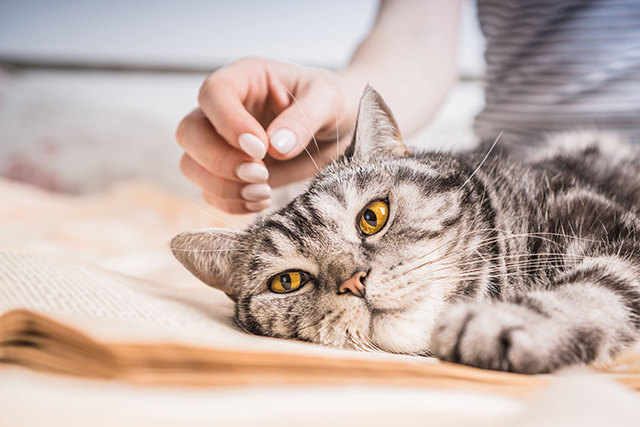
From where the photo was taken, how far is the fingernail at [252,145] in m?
0.68

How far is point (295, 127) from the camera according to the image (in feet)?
2.30

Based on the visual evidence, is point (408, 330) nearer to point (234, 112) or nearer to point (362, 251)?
point (362, 251)

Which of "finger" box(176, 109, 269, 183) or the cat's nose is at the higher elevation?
"finger" box(176, 109, 269, 183)

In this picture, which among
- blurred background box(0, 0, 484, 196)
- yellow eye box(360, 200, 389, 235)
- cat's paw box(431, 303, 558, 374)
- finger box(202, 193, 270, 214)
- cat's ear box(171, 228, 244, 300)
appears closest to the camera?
cat's paw box(431, 303, 558, 374)

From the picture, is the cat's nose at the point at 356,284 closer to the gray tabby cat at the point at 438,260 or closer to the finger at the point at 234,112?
the gray tabby cat at the point at 438,260

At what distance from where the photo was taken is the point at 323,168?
2.68ft

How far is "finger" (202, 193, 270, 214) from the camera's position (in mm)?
861

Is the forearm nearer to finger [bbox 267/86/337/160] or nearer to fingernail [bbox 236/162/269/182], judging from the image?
finger [bbox 267/86/337/160]

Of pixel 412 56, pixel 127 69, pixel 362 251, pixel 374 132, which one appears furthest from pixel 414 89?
pixel 127 69

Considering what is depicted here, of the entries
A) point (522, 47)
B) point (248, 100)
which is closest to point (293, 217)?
point (248, 100)

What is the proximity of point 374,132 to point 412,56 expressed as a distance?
440 mm

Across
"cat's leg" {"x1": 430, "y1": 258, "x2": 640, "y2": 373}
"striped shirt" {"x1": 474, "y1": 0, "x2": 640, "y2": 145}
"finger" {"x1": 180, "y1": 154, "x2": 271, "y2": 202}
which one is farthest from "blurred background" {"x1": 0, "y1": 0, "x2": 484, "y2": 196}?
"cat's leg" {"x1": 430, "y1": 258, "x2": 640, "y2": 373}

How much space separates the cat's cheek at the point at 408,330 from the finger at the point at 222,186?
14.7 inches

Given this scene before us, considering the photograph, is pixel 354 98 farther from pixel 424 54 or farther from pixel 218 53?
pixel 218 53
